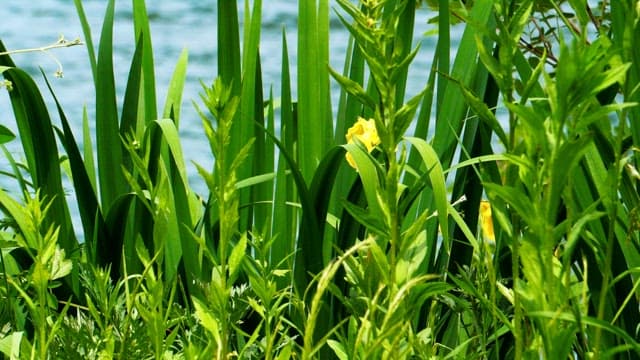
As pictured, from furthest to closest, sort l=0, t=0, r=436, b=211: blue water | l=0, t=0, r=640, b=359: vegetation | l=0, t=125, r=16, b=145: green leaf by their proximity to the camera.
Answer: l=0, t=0, r=436, b=211: blue water
l=0, t=125, r=16, b=145: green leaf
l=0, t=0, r=640, b=359: vegetation

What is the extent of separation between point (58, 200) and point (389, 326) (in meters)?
0.83

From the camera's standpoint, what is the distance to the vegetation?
0.62 metres

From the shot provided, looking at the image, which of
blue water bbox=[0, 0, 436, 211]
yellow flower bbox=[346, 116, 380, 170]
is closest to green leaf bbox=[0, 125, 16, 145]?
yellow flower bbox=[346, 116, 380, 170]

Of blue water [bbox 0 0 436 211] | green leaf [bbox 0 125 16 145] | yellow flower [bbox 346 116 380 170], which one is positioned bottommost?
blue water [bbox 0 0 436 211]

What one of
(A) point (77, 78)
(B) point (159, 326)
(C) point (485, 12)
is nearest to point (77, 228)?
(A) point (77, 78)

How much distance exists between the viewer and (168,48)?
5312 mm

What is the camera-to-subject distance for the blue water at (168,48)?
4.88m

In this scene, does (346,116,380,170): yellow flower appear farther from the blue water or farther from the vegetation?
the blue water

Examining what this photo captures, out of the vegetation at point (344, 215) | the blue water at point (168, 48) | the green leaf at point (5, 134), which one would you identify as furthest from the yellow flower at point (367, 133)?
the blue water at point (168, 48)

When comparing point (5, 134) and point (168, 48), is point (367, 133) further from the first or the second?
point (168, 48)

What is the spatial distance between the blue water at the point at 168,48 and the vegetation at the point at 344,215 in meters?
2.83

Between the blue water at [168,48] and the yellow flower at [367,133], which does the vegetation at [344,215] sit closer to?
the yellow flower at [367,133]

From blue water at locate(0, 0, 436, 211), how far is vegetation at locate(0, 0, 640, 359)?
283cm

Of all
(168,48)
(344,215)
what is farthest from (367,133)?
(168,48)
